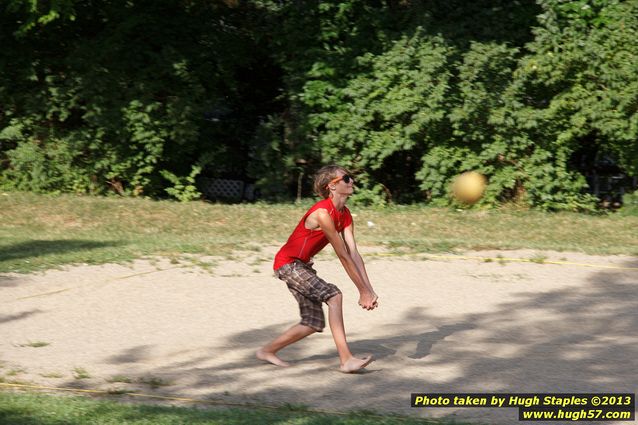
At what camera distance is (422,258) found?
1080 centimetres

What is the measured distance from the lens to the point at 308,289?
6.66 m

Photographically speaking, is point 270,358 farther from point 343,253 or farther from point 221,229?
point 221,229

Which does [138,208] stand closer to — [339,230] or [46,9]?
[46,9]

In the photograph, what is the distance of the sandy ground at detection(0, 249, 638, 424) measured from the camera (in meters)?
6.38

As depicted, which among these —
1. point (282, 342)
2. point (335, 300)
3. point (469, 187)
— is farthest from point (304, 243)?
point (469, 187)

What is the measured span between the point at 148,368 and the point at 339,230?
1.64 m

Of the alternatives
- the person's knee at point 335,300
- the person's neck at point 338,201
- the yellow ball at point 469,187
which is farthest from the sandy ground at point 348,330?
the yellow ball at point 469,187

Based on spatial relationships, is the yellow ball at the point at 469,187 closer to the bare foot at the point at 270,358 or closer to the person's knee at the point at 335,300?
the bare foot at the point at 270,358

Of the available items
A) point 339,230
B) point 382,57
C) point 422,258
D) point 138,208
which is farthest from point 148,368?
point 382,57

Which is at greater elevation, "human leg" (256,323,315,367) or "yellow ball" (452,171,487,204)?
"yellow ball" (452,171,487,204)

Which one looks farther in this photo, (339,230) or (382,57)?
(382,57)

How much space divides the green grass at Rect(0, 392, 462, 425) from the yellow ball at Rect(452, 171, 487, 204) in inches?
360

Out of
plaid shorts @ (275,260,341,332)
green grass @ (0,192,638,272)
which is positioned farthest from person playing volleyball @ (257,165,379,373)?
green grass @ (0,192,638,272)

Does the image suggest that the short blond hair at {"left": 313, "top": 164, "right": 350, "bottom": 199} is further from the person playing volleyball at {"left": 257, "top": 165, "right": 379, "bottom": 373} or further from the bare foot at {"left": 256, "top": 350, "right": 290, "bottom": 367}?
the bare foot at {"left": 256, "top": 350, "right": 290, "bottom": 367}
